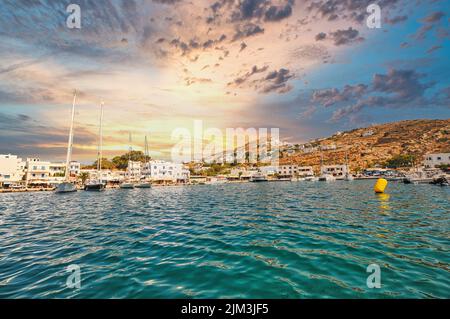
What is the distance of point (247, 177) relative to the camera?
528 feet

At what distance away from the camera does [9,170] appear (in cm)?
8831

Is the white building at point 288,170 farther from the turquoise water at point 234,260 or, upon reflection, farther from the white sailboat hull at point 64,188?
the turquoise water at point 234,260

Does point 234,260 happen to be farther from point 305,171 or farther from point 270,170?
point 270,170

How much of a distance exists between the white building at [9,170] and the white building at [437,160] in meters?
183

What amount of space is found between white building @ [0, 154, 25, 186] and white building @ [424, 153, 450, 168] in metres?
183

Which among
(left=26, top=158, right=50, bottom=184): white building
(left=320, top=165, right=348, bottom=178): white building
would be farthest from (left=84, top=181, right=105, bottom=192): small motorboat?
(left=320, top=165, right=348, bottom=178): white building

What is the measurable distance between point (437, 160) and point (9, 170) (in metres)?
189

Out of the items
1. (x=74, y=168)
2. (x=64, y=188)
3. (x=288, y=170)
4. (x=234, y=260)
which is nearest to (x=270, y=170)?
(x=288, y=170)

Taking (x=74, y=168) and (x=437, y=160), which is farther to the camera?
(x=74, y=168)

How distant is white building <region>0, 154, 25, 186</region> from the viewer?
277 feet

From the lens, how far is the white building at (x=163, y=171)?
120m

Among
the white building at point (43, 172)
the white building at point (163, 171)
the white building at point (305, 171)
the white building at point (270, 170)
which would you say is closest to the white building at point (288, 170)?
the white building at point (305, 171)

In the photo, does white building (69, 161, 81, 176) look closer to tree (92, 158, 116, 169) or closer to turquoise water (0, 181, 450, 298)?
tree (92, 158, 116, 169)
